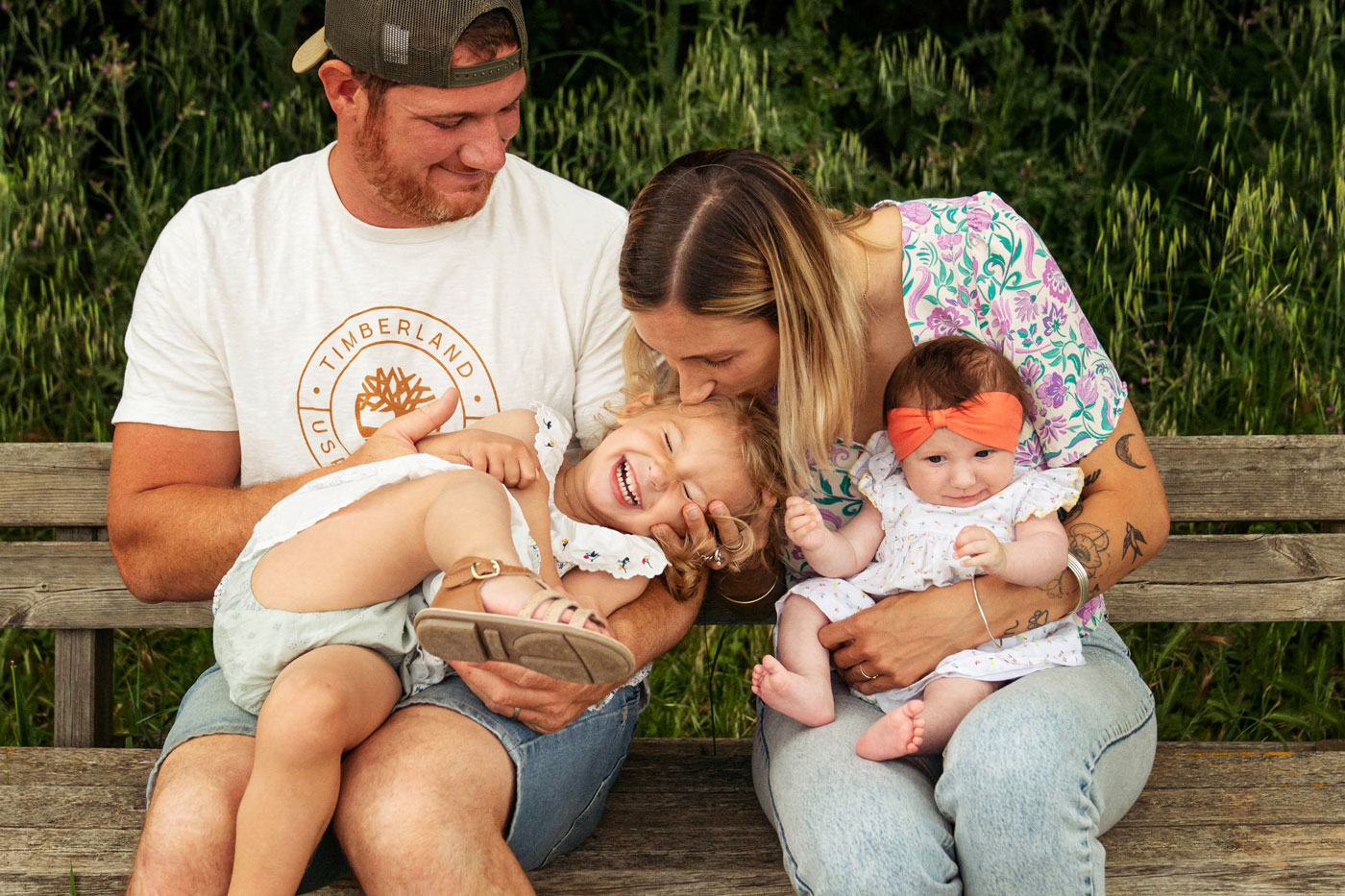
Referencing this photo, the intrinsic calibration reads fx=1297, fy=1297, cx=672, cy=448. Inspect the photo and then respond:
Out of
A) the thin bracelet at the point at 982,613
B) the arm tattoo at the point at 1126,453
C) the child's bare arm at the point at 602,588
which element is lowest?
the child's bare arm at the point at 602,588

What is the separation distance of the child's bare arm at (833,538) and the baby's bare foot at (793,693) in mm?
221

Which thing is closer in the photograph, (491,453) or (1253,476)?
(491,453)

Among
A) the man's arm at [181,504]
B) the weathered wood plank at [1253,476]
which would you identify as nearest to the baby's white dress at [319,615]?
the man's arm at [181,504]

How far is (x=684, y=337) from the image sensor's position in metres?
2.33

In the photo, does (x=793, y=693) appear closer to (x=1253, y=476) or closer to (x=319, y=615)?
(x=319, y=615)

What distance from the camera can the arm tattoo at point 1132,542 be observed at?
7.84 feet

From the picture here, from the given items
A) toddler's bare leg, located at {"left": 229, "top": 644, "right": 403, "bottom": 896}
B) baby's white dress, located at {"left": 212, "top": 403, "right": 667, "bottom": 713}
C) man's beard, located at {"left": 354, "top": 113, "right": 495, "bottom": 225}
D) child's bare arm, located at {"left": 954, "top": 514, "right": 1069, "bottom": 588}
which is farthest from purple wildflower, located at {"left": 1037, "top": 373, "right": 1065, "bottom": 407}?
toddler's bare leg, located at {"left": 229, "top": 644, "right": 403, "bottom": 896}

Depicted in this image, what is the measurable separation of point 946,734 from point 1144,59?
2.70 meters

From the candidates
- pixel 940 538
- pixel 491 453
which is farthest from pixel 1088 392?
pixel 491 453

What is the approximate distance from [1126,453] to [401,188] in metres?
1.50

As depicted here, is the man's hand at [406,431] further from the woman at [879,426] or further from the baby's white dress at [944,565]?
the baby's white dress at [944,565]

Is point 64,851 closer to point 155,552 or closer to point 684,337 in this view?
point 155,552

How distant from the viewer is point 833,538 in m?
2.44

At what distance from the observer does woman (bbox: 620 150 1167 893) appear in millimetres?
2043
